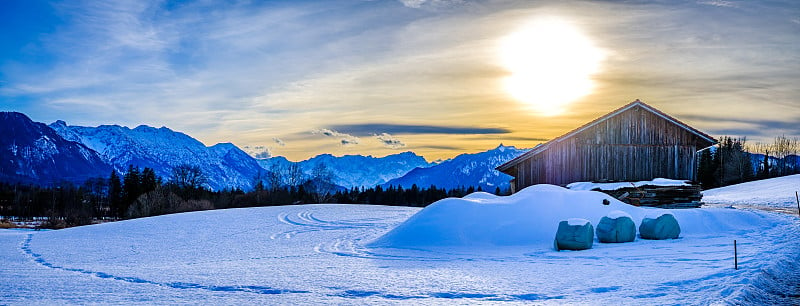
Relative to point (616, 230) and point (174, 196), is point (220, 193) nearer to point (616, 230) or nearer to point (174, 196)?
point (174, 196)

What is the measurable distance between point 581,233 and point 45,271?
14.4m

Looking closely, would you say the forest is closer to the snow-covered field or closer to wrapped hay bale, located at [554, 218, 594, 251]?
the snow-covered field

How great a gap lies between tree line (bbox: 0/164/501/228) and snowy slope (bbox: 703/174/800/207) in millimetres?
33644

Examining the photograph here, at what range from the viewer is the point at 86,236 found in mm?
24516

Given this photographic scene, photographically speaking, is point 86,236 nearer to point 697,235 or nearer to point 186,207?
point 697,235

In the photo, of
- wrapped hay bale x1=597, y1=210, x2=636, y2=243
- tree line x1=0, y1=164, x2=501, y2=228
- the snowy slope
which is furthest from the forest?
wrapped hay bale x1=597, y1=210, x2=636, y2=243

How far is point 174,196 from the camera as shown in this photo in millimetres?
59250

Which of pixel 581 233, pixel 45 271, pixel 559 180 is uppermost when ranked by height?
pixel 559 180

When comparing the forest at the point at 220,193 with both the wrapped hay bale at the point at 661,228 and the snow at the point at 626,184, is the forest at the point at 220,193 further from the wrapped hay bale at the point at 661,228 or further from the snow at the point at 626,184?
the wrapped hay bale at the point at 661,228

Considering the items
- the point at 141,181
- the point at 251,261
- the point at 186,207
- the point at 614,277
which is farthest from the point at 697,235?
the point at 141,181

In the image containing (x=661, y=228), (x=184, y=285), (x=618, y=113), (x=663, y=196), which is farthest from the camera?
(x=618, y=113)

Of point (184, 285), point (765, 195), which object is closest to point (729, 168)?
point (765, 195)

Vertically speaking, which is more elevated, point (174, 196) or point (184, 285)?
point (174, 196)

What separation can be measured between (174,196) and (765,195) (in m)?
52.3
